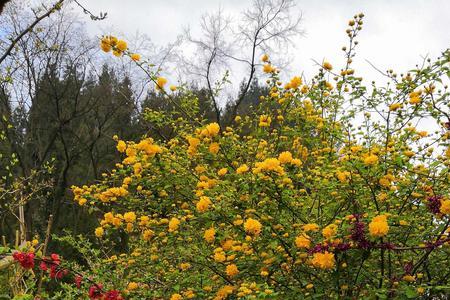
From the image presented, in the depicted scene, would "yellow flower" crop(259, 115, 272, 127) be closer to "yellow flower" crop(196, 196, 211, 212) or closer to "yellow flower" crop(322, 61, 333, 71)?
"yellow flower" crop(322, 61, 333, 71)

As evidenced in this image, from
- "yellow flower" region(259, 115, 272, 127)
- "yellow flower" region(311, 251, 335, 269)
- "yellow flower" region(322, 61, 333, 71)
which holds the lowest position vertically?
"yellow flower" region(311, 251, 335, 269)

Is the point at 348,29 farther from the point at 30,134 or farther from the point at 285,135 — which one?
the point at 30,134

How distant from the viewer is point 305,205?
299 centimetres

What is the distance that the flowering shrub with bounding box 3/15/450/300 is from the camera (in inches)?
93.5

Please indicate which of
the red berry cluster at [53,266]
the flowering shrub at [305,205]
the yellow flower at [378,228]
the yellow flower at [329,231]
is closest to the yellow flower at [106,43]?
the flowering shrub at [305,205]

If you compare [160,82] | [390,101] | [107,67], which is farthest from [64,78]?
[390,101]

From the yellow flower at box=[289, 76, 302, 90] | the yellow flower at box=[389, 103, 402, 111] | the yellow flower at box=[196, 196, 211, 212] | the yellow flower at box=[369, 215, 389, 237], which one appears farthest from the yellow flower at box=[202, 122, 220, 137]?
the yellow flower at box=[369, 215, 389, 237]

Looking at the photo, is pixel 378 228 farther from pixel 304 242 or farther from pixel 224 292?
pixel 224 292

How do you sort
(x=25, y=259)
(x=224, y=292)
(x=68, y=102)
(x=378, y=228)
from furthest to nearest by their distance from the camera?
(x=68, y=102) → (x=224, y=292) → (x=25, y=259) → (x=378, y=228)

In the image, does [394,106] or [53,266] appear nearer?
[53,266]

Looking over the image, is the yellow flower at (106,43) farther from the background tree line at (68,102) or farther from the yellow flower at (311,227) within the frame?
the background tree line at (68,102)

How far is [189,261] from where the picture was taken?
3.00 meters

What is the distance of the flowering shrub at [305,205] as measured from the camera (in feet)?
7.79

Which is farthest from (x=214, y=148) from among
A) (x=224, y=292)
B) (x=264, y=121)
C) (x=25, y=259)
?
(x=25, y=259)
